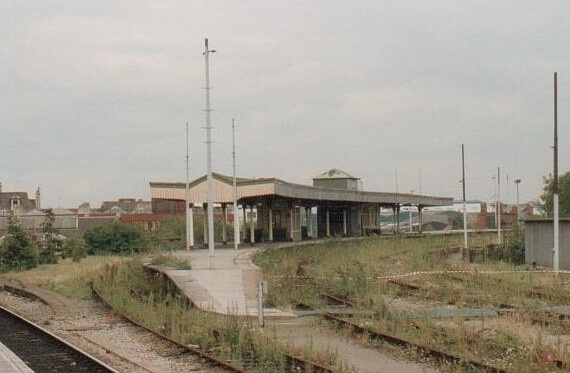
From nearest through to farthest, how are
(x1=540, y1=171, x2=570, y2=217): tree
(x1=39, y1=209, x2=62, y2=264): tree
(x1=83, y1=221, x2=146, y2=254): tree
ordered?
1. (x1=39, y1=209, x2=62, y2=264): tree
2. (x1=83, y1=221, x2=146, y2=254): tree
3. (x1=540, y1=171, x2=570, y2=217): tree

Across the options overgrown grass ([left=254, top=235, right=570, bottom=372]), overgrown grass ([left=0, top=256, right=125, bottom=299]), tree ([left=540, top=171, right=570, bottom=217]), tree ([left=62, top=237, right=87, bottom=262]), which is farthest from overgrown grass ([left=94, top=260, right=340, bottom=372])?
tree ([left=540, top=171, right=570, bottom=217])

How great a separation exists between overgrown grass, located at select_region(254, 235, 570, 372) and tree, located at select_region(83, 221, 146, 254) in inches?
450

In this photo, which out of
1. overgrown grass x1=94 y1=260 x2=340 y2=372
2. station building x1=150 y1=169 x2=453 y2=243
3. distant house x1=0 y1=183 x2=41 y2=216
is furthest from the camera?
distant house x1=0 y1=183 x2=41 y2=216

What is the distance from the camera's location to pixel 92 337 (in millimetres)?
16234

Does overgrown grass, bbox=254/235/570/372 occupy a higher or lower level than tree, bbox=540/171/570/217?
lower

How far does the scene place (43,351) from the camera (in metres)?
14.4

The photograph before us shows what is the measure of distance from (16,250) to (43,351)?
2528cm

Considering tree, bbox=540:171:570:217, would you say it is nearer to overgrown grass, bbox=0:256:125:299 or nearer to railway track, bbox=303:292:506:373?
overgrown grass, bbox=0:256:125:299

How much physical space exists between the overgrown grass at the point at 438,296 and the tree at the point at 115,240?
11.4 m

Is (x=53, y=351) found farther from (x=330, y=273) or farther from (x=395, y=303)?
(x=330, y=273)

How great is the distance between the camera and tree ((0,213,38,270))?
38.2 meters

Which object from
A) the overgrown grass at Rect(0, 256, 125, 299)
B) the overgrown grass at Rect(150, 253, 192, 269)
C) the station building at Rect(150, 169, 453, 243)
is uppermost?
the station building at Rect(150, 169, 453, 243)

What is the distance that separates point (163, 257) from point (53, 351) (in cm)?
1670

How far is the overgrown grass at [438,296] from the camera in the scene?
12.7m
